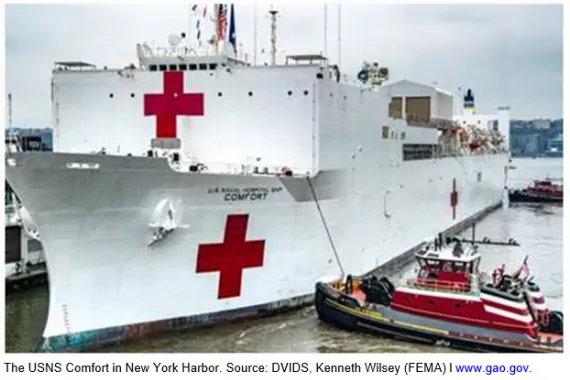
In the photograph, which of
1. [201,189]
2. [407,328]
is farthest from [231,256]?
[407,328]

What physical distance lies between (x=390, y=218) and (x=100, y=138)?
3.99 m

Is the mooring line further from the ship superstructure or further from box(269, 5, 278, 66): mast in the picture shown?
box(269, 5, 278, 66): mast

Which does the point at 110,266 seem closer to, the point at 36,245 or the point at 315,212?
the point at 315,212

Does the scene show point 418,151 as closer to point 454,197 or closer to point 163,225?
point 454,197

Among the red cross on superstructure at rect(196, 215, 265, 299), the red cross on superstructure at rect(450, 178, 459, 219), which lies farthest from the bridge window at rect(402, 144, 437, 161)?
the red cross on superstructure at rect(196, 215, 265, 299)

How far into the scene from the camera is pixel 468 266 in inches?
281

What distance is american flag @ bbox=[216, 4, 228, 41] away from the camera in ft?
26.9

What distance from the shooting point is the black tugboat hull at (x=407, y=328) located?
676cm

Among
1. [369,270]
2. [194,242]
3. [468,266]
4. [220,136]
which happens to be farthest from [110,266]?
[369,270]

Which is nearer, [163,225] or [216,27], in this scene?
[163,225]

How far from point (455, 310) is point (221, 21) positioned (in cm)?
369

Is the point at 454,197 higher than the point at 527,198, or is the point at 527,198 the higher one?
the point at 454,197

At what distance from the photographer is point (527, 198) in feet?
74.3
